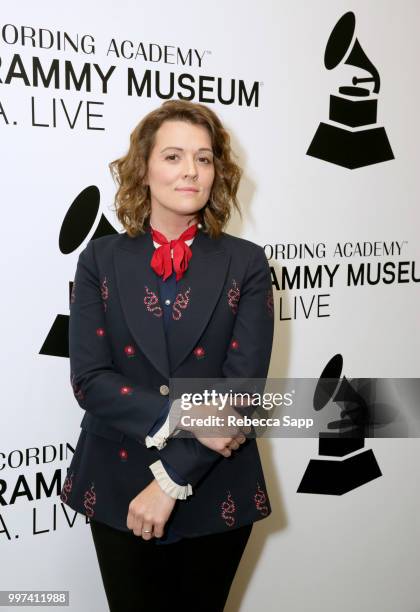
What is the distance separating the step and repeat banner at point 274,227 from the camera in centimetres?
168

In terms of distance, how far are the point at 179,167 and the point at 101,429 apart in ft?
1.79

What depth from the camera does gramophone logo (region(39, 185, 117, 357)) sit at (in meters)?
1.73

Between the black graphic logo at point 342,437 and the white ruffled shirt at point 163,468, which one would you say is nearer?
the white ruffled shirt at point 163,468

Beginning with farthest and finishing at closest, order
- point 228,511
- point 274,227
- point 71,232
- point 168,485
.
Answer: point 274,227, point 71,232, point 228,511, point 168,485

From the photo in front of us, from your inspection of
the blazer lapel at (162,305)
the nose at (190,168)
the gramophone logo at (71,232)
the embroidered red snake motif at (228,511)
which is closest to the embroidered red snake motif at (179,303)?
the blazer lapel at (162,305)

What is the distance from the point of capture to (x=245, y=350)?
4.30 feet

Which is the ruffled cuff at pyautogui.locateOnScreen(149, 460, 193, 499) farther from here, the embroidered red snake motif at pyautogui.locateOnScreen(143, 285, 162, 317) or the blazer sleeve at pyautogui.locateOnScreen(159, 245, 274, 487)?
the embroidered red snake motif at pyautogui.locateOnScreen(143, 285, 162, 317)

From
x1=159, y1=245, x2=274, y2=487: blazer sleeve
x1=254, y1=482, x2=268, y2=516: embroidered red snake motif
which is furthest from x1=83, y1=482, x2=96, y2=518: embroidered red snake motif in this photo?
x1=254, y1=482, x2=268, y2=516: embroidered red snake motif

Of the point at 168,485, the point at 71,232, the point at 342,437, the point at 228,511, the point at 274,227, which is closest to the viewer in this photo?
the point at 168,485

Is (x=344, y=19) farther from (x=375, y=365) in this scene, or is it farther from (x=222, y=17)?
(x=375, y=365)

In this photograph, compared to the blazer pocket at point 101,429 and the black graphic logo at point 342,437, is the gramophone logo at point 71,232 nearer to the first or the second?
the blazer pocket at point 101,429

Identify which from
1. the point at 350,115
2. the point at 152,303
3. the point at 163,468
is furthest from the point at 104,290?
the point at 350,115

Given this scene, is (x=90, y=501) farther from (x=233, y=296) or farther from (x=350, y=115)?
(x=350, y=115)

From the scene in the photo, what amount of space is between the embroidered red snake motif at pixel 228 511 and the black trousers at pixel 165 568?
0.04 m
